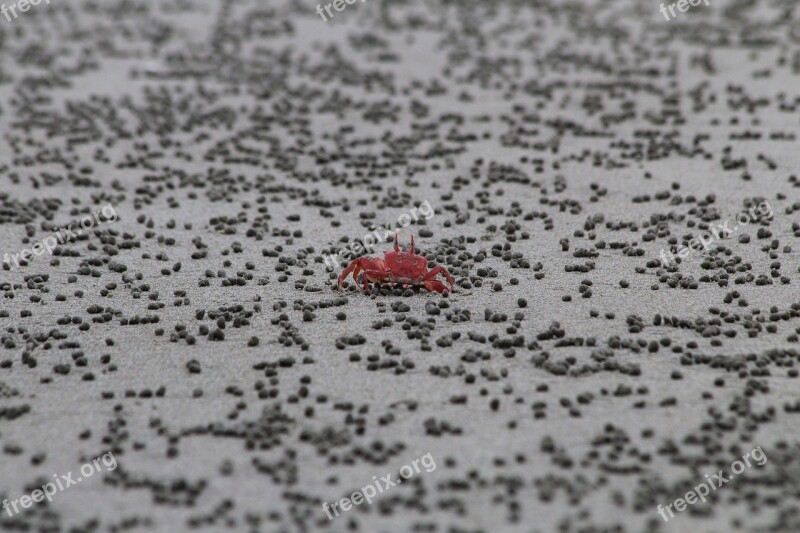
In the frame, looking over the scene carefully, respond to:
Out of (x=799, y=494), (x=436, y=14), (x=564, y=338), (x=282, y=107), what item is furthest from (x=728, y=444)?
(x=436, y=14)
